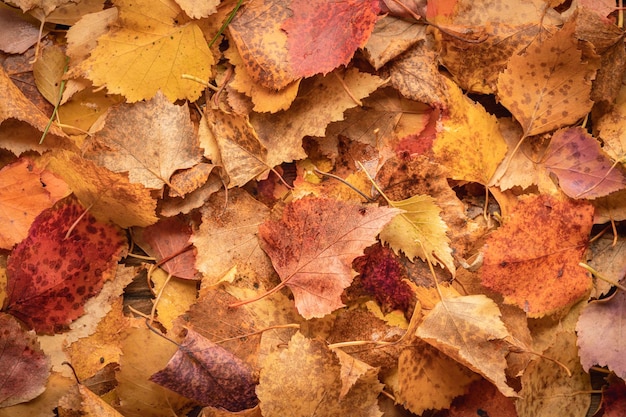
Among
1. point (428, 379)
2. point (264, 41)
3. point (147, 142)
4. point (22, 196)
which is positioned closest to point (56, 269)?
point (22, 196)

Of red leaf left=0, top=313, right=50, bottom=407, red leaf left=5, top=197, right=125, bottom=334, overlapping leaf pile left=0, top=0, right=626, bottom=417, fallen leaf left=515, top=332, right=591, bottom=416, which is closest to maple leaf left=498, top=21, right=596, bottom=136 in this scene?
overlapping leaf pile left=0, top=0, right=626, bottom=417

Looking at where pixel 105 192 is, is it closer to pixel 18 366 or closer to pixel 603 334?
pixel 18 366

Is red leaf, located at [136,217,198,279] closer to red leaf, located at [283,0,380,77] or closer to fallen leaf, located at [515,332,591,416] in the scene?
red leaf, located at [283,0,380,77]

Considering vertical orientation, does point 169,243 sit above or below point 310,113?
below

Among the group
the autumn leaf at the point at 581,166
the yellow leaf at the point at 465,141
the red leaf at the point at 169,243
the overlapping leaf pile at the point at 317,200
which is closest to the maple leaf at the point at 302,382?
the overlapping leaf pile at the point at 317,200

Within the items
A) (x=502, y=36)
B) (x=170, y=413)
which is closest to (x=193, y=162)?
(x=170, y=413)

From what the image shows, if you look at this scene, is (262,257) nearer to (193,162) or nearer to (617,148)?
(193,162)
